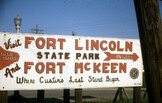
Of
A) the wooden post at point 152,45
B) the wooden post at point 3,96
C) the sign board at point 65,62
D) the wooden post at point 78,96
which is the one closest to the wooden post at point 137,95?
the sign board at point 65,62

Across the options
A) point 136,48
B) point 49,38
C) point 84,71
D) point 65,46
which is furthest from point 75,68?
point 136,48

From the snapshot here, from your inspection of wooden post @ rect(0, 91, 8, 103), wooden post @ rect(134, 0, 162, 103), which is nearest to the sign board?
wooden post @ rect(0, 91, 8, 103)

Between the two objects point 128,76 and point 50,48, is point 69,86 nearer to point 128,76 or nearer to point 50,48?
point 50,48

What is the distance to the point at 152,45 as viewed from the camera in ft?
12.1

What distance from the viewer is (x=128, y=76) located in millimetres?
6754

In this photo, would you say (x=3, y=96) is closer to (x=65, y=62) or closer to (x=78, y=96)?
(x=65, y=62)

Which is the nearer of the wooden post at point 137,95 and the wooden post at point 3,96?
the wooden post at point 3,96

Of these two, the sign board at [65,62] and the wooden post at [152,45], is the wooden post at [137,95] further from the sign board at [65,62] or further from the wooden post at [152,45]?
the wooden post at [152,45]

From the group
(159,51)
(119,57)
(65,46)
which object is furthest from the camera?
(119,57)

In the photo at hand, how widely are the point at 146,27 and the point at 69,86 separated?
318cm

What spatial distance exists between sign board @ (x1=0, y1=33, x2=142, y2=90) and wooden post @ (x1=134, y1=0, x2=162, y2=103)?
2701 mm

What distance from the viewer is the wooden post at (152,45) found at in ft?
11.9

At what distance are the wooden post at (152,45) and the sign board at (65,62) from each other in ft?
8.86

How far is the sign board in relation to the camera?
5703 mm
